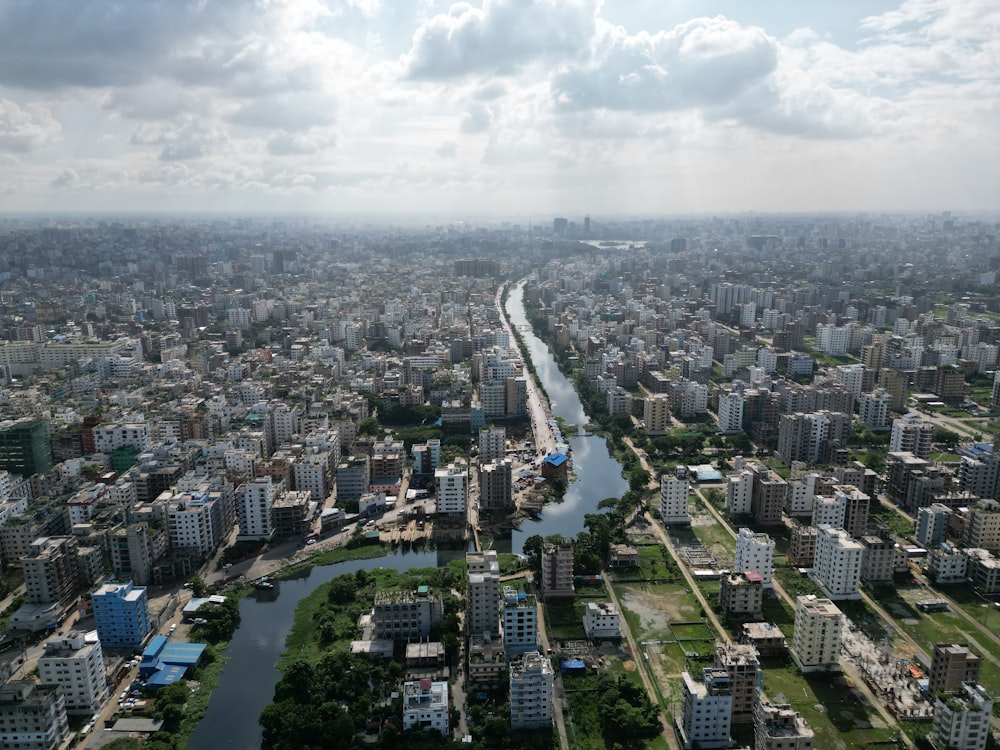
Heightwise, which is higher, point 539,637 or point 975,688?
point 975,688

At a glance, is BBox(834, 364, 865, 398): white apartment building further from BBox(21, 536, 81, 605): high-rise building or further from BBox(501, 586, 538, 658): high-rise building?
BBox(21, 536, 81, 605): high-rise building

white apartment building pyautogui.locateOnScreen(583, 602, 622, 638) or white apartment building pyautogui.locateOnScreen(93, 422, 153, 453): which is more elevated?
white apartment building pyautogui.locateOnScreen(93, 422, 153, 453)

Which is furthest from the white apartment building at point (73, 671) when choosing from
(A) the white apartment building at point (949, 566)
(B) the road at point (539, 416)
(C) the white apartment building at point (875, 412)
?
(C) the white apartment building at point (875, 412)

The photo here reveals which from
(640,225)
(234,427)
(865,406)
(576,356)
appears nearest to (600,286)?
(576,356)

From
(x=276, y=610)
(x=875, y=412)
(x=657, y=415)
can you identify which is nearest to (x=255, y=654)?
(x=276, y=610)

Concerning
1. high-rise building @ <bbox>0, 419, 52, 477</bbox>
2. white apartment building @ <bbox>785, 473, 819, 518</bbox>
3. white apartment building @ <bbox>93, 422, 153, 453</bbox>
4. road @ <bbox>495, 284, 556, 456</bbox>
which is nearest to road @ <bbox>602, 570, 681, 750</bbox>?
white apartment building @ <bbox>785, 473, 819, 518</bbox>

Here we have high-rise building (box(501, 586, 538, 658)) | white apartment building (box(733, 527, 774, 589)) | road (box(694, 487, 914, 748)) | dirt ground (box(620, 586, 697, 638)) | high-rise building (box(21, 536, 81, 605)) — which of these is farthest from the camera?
white apartment building (box(733, 527, 774, 589))

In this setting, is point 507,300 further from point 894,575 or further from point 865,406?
point 894,575
